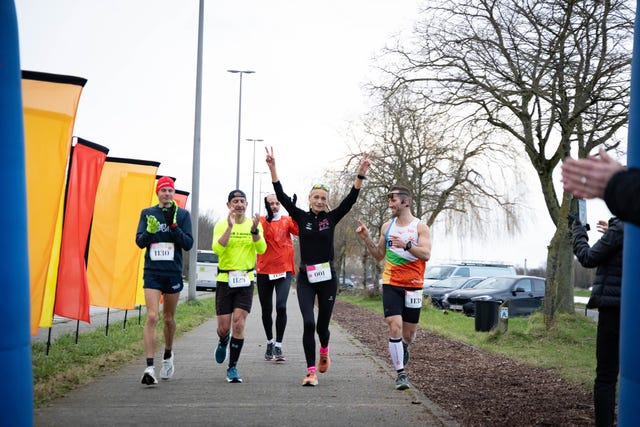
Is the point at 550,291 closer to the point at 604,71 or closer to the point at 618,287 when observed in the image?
the point at 604,71

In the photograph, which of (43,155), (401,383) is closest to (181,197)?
(43,155)

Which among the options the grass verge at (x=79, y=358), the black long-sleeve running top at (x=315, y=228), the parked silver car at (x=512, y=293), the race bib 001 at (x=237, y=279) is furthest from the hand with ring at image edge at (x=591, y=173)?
the parked silver car at (x=512, y=293)

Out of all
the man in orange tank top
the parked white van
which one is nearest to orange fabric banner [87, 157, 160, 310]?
the man in orange tank top

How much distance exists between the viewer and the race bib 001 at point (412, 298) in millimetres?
8789

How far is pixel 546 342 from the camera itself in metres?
14.0

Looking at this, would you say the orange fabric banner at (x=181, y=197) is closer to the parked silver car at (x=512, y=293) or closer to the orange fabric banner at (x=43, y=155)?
the parked silver car at (x=512, y=293)

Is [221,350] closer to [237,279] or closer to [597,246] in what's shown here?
[237,279]

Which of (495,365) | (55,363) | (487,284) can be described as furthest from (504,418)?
(487,284)

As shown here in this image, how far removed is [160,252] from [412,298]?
2.83m

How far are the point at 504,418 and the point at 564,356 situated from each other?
5651mm

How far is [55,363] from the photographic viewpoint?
30.7ft

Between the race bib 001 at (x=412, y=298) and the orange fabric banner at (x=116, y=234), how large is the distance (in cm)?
673

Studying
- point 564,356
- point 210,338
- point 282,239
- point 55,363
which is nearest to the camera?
point 55,363

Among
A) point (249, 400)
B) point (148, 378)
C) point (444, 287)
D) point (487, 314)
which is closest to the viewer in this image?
point (249, 400)
